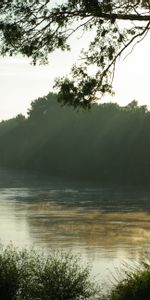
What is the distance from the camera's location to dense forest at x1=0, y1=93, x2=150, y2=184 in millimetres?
143875

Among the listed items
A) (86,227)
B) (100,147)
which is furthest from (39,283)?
(100,147)

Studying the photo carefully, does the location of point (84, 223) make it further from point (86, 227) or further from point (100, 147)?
point (100, 147)

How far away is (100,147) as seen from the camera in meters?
162

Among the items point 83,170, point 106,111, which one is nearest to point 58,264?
point 83,170

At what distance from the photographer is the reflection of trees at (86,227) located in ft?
176

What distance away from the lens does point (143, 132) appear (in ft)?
492

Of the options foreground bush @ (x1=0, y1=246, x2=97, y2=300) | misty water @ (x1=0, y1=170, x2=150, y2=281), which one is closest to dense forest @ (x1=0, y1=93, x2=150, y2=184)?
misty water @ (x1=0, y1=170, x2=150, y2=281)

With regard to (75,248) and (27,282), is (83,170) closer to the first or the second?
(75,248)

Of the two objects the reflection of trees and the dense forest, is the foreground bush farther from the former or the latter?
the dense forest

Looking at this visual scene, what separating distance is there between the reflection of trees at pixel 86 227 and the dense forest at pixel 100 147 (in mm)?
60201

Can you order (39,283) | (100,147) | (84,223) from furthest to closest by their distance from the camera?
(100,147) < (84,223) < (39,283)

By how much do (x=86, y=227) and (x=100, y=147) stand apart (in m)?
99.3

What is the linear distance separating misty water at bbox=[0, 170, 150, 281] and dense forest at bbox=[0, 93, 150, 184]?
34.8 meters

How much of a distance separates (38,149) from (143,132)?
5191cm
